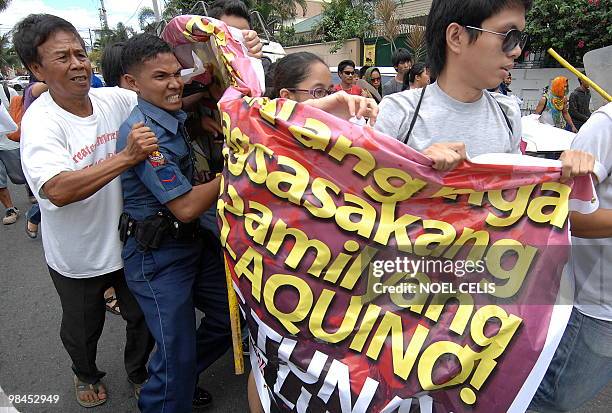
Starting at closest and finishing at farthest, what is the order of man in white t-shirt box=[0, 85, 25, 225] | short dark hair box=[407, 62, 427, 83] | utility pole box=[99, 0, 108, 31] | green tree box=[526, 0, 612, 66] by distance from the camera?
short dark hair box=[407, 62, 427, 83] < man in white t-shirt box=[0, 85, 25, 225] < green tree box=[526, 0, 612, 66] < utility pole box=[99, 0, 108, 31]

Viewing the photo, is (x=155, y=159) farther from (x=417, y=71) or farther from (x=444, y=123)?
(x=417, y=71)

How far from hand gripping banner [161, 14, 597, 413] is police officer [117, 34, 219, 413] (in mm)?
640

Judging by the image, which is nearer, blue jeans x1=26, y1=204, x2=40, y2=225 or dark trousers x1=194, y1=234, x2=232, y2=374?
dark trousers x1=194, y1=234, x2=232, y2=374

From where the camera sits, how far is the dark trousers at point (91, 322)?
2.32 meters

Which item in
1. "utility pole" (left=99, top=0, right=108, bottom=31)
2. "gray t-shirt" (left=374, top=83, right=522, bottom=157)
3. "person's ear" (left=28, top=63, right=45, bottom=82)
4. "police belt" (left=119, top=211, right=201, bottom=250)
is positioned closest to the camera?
"gray t-shirt" (left=374, top=83, right=522, bottom=157)

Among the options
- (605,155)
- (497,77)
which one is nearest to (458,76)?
(497,77)

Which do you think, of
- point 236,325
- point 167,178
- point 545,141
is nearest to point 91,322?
point 236,325

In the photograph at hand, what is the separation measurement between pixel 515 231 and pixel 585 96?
7.08 metres

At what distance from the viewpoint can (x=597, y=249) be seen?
1518 mm

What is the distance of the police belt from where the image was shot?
79.1 inches

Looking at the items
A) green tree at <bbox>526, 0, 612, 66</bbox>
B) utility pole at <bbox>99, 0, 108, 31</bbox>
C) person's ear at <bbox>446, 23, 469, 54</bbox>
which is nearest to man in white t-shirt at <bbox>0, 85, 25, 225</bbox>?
person's ear at <bbox>446, 23, 469, 54</bbox>

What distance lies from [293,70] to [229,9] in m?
1.25

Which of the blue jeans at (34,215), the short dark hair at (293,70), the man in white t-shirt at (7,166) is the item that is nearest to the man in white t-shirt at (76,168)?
the short dark hair at (293,70)

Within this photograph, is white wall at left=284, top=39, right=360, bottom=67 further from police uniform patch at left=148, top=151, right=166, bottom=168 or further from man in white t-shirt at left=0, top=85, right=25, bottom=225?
police uniform patch at left=148, top=151, right=166, bottom=168
